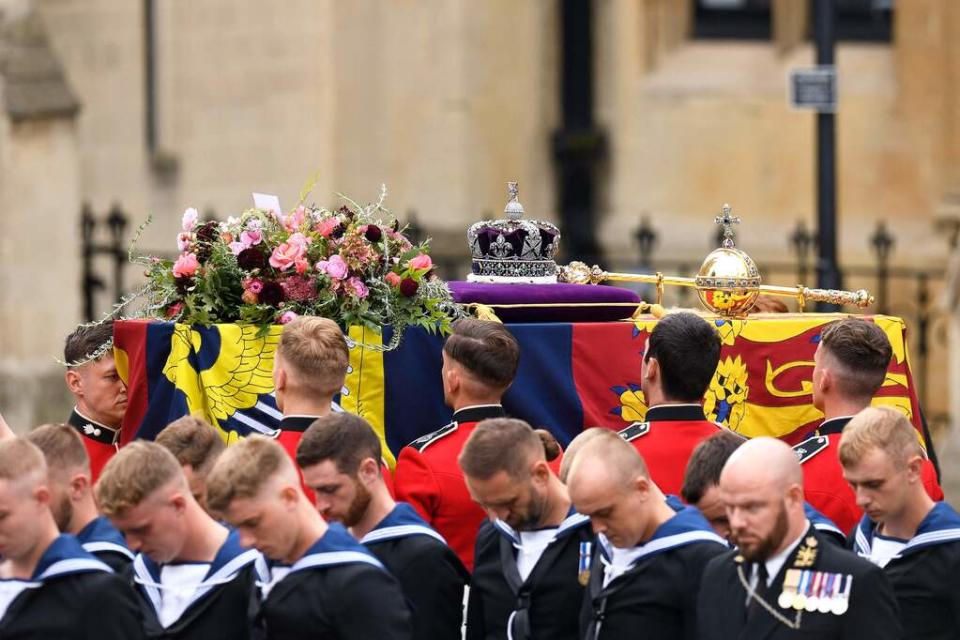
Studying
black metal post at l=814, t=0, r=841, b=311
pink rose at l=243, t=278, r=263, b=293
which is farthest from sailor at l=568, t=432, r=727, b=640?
black metal post at l=814, t=0, r=841, b=311

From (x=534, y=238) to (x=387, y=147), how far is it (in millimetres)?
8600

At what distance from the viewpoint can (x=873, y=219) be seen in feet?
57.9

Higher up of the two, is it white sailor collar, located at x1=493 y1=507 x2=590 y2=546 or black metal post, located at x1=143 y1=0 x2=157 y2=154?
black metal post, located at x1=143 y1=0 x2=157 y2=154

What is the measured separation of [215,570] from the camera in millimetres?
6688

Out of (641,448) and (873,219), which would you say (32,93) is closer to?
(873,219)

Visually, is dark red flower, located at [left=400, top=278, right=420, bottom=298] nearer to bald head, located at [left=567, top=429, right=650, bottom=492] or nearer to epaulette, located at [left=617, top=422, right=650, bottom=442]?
epaulette, located at [left=617, top=422, right=650, bottom=442]

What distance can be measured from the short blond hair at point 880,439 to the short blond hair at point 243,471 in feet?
5.16

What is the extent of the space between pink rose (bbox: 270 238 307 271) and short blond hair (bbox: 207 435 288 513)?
2002 mm

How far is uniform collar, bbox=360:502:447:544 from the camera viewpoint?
699 centimetres

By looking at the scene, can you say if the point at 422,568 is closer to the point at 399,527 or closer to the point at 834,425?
the point at 399,527

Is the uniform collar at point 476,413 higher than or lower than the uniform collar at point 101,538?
higher

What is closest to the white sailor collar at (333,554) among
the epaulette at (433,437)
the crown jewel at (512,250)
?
the epaulette at (433,437)

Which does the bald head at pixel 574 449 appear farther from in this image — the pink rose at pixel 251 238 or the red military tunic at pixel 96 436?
the red military tunic at pixel 96 436

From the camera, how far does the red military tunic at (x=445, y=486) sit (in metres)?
7.73
